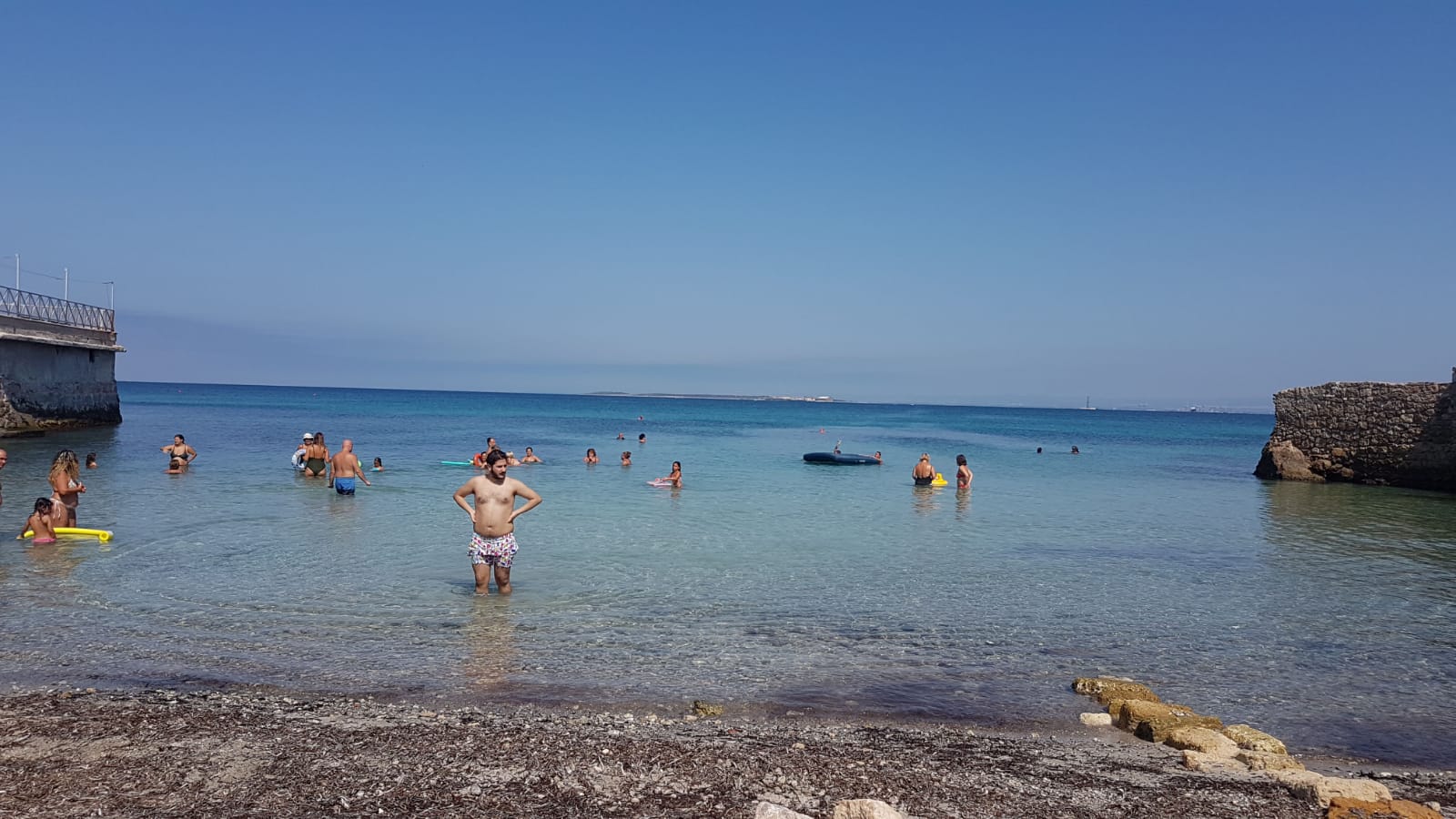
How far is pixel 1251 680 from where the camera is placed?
827 centimetres

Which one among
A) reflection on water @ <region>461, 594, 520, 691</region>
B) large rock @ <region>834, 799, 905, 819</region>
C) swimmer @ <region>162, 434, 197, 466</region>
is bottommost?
reflection on water @ <region>461, 594, 520, 691</region>

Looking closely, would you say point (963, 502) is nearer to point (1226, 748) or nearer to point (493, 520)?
point (493, 520)

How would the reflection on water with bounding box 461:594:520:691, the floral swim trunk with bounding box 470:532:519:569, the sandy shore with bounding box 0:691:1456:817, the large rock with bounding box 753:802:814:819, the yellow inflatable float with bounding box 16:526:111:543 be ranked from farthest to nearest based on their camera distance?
1. the yellow inflatable float with bounding box 16:526:111:543
2. the floral swim trunk with bounding box 470:532:519:569
3. the reflection on water with bounding box 461:594:520:691
4. the sandy shore with bounding box 0:691:1456:817
5. the large rock with bounding box 753:802:814:819

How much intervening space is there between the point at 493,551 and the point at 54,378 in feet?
114

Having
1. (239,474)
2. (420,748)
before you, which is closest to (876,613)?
(420,748)

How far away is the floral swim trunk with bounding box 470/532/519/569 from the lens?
34.4 ft

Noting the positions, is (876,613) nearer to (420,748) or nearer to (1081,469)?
(420,748)

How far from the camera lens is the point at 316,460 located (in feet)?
76.5

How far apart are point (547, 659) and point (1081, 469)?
30.5 meters

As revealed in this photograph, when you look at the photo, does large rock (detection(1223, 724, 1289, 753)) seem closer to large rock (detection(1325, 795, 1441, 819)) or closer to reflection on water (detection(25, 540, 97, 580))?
large rock (detection(1325, 795, 1441, 819))

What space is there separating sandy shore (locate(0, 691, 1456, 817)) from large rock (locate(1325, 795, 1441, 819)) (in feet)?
0.42

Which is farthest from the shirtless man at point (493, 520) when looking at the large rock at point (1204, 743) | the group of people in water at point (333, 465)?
the group of people in water at point (333, 465)

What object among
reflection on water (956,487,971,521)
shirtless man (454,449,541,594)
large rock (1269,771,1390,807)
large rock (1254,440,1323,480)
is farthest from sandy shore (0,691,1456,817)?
large rock (1254,440,1323,480)

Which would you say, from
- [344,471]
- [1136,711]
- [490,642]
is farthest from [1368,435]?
[490,642]
